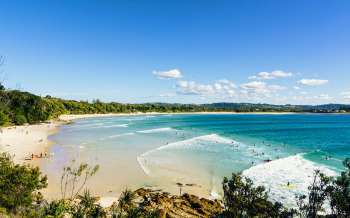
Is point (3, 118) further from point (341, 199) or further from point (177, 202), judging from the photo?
point (341, 199)

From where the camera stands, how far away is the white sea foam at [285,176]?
3281 centimetres

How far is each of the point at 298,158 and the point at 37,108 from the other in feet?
297

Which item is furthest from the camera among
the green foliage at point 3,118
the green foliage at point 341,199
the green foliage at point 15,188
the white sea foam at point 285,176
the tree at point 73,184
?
the green foliage at point 3,118

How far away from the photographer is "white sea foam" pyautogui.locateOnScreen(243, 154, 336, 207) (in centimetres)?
3281

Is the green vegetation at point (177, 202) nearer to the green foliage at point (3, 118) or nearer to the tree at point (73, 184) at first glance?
the tree at point (73, 184)

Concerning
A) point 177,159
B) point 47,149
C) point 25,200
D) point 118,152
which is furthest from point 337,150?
point 25,200

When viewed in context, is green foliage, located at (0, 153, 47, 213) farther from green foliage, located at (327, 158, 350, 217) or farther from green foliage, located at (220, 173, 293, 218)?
green foliage, located at (327, 158, 350, 217)

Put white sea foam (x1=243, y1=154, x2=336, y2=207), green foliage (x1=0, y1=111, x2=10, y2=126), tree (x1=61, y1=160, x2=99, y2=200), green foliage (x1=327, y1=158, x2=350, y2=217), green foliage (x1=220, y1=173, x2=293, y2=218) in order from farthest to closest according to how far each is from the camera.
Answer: green foliage (x1=0, y1=111, x2=10, y2=126) < white sea foam (x1=243, y1=154, x2=336, y2=207) < tree (x1=61, y1=160, x2=99, y2=200) < green foliage (x1=220, y1=173, x2=293, y2=218) < green foliage (x1=327, y1=158, x2=350, y2=217)

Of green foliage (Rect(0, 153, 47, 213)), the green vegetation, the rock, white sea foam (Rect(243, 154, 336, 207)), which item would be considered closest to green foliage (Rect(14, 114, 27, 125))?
the green vegetation

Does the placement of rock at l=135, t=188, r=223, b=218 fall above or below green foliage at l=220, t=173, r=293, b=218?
below

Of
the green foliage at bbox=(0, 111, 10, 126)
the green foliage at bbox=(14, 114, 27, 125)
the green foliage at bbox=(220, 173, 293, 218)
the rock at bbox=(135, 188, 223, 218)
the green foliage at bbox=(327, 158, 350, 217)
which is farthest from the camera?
the green foliage at bbox=(14, 114, 27, 125)

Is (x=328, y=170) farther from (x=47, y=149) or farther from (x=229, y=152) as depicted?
(x=47, y=149)

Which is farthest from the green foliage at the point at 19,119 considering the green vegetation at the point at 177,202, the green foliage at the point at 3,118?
the green vegetation at the point at 177,202

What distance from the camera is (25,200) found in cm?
2184
